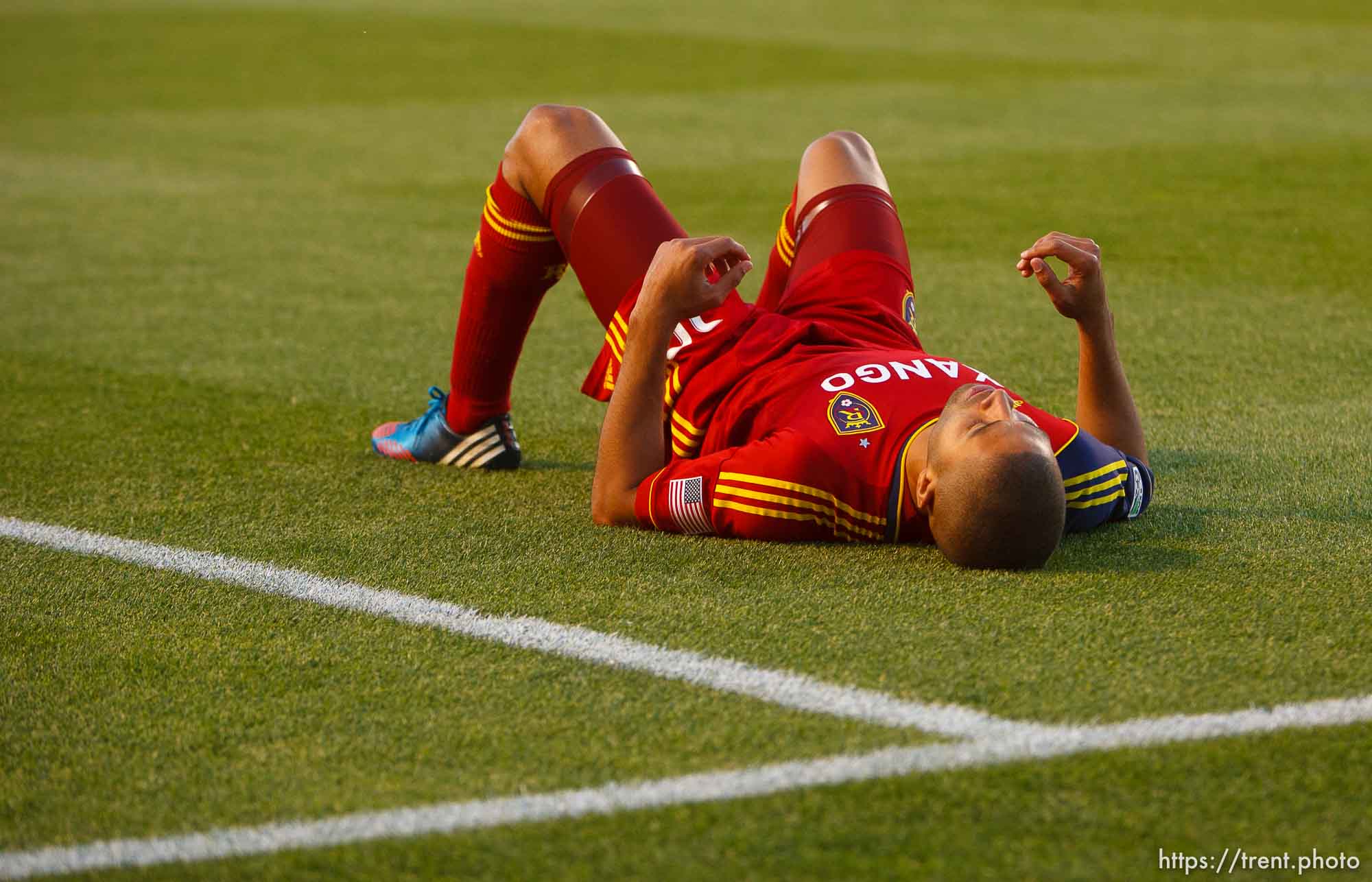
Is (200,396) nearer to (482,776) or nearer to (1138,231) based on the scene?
(482,776)

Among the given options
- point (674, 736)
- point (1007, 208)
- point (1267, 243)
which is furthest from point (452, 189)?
point (674, 736)

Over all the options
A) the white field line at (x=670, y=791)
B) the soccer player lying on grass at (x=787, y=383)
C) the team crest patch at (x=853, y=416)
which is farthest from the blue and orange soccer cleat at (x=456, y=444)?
the white field line at (x=670, y=791)

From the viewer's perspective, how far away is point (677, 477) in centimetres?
342

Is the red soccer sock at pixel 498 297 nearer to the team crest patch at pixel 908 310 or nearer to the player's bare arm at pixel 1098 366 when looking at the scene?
the team crest patch at pixel 908 310

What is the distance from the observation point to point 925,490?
321 cm

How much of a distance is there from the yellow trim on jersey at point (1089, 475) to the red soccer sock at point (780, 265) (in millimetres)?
1096

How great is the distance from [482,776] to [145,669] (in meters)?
0.78

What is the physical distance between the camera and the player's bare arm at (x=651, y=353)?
3398 millimetres

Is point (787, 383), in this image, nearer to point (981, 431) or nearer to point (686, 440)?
point (686, 440)

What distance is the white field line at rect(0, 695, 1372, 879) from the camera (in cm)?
227

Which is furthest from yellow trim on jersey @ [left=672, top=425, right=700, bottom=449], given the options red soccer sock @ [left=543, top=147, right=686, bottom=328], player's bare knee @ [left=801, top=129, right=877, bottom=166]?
player's bare knee @ [left=801, top=129, right=877, bottom=166]

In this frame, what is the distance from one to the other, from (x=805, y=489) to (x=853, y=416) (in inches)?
7.3

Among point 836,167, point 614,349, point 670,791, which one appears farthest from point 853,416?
point 670,791

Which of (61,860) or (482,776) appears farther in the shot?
(482,776)
